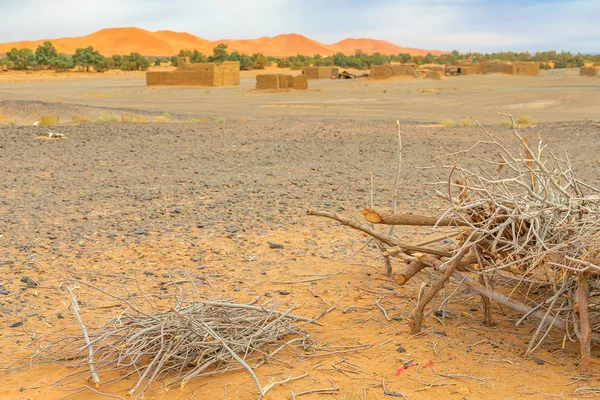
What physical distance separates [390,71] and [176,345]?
53128 mm

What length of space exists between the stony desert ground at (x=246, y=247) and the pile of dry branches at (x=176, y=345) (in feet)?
0.39

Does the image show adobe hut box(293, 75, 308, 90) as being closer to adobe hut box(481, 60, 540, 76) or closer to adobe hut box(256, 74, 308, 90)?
adobe hut box(256, 74, 308, 90)

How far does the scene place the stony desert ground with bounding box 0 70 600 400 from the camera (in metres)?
4.38

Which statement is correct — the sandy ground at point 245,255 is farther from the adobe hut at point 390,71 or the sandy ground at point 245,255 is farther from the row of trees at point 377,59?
the row of trees at point 377,59

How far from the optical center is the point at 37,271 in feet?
21.4

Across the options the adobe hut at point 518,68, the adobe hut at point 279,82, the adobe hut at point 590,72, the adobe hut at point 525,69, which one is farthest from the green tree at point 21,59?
the adobe hut at point 590,72

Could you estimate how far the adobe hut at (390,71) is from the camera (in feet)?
182

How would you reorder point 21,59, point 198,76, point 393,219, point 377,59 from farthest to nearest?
1. point 377,59
2. point 21,59
3. point 198,76
4. point 393,219

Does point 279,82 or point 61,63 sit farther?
point 61,63

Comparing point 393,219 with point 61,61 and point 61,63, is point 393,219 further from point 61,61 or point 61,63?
point 61,61

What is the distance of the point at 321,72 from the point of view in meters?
59.6

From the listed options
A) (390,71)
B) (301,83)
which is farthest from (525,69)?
(301,83)

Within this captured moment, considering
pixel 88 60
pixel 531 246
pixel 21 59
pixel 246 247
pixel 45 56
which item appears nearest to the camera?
pixel 531 246

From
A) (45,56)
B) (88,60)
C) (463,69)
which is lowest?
(463,69)
